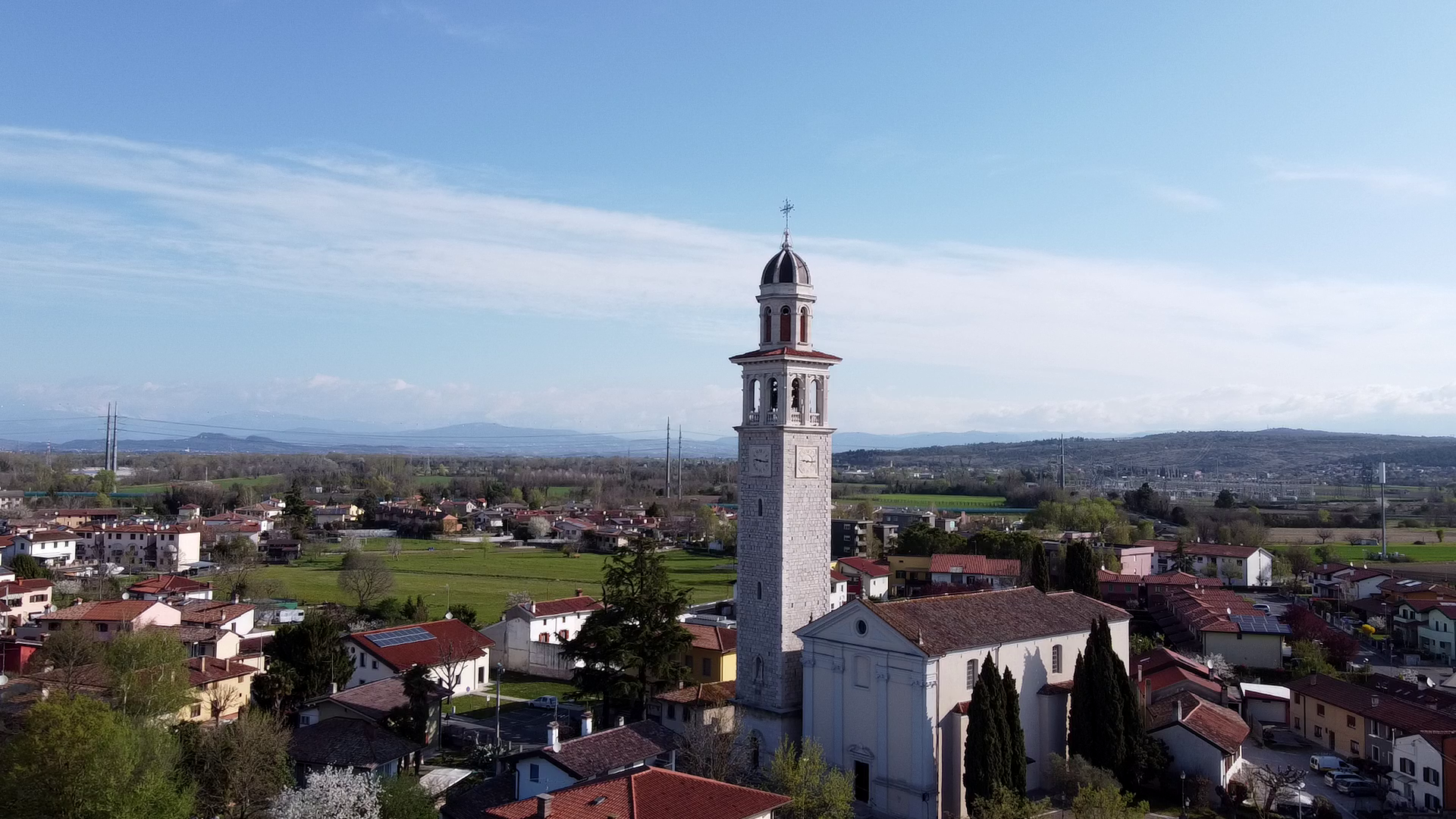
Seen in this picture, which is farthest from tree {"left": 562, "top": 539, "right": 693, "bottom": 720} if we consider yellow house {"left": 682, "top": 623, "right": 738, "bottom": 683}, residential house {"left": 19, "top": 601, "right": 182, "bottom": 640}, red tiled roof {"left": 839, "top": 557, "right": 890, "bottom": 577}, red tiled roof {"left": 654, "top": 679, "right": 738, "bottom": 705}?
red tiled roof {"left": 839, "top": 557, "right": 890, "bottom": 577}

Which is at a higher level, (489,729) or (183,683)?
(183,683)

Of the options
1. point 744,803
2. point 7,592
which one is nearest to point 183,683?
point 744,803

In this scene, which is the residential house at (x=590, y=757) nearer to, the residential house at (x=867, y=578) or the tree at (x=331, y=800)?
the tree at (x=331, y=800)

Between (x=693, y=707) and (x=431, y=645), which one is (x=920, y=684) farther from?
(x=431, y=645)

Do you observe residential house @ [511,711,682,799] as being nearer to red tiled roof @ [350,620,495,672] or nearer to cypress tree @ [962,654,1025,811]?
cypress tree @ [962,654,1025,811]

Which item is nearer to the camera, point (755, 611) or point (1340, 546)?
point (755, 611)

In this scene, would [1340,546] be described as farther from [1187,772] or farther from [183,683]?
[183,683]

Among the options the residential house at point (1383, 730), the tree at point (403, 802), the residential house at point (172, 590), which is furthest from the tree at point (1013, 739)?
the residential house at point (172, 590)
